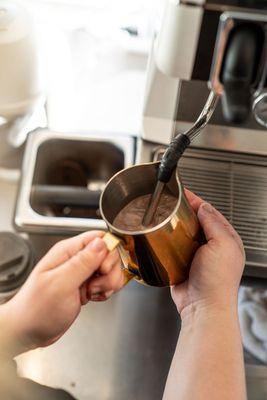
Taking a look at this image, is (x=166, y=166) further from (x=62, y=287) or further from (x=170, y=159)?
(x=62, y=287)

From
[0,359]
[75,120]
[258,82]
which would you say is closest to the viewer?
[258,82]

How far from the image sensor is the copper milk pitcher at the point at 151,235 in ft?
1.33

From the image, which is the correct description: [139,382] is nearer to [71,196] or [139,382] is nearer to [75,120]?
[71,196]

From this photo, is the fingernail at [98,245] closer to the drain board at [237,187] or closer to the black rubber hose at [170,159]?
the black rubber hose at [170,159]

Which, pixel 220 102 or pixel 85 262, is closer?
pixel 85 262

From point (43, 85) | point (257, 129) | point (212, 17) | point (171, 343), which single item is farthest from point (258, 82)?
point (43, 85)

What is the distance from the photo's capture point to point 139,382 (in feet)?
1.83

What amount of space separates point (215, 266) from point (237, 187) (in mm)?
176

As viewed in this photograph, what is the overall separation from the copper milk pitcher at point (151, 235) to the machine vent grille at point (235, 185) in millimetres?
132

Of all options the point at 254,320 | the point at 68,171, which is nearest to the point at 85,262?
the point at 254,320

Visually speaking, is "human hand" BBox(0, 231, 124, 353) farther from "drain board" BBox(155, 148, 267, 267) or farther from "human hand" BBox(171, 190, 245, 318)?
"drain board" BBox(155, 148, 267, 267)

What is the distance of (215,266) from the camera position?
0.47 metres

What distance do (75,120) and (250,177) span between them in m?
0.33

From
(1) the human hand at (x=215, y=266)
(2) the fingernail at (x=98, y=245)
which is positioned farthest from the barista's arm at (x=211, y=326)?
(2) the fingernail at (x=98, y=245)
